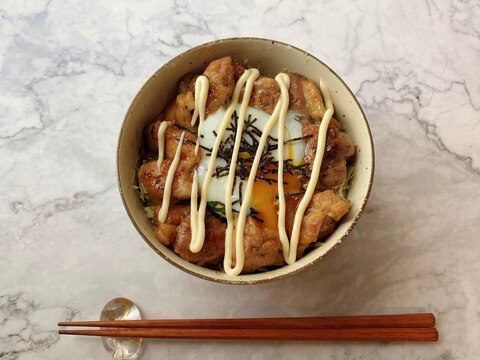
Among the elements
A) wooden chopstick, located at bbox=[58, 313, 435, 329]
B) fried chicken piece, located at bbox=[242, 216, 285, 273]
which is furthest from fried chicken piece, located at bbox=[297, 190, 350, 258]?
wooden chopstick, located at bbox=[58, 313, 435, 329]

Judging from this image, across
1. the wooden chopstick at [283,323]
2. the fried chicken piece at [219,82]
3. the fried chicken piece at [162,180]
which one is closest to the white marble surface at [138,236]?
Answer: the wooden chopstick at [283,323]

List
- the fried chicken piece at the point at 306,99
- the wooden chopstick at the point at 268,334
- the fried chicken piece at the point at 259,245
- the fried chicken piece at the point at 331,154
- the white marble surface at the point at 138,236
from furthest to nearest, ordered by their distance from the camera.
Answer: the white marble surface at the point at 138,236 → the wooden chopstick at the point at 268,334 → the fried chicken piece at the point at 306,99 → the fried chicken piece at the point at 331,154 → the fried chicken piece at the point at 259,245

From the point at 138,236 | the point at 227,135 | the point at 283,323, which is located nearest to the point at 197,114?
the point at 227,135

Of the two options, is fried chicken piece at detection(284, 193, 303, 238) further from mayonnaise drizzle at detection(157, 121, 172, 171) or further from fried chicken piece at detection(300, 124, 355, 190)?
mayonnaise drizzle at detection(157, 121, 172, 171)

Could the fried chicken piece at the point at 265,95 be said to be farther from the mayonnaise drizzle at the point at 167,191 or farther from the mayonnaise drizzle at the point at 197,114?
the mayonnaise drizzle at the point at 167,191

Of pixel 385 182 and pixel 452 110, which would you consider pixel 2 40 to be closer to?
pixel 385 182

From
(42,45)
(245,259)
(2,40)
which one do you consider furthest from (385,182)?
(2,40)
